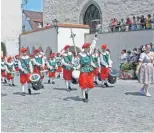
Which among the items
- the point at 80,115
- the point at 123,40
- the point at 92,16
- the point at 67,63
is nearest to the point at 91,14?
the point at 92,16

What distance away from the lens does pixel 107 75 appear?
14.3m

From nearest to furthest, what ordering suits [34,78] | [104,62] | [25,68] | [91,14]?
1. [25,68]
2. [34,78]
3. [104,62]
4. [91,14]

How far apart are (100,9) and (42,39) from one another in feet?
15.6

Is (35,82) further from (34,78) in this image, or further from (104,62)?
(104,62)

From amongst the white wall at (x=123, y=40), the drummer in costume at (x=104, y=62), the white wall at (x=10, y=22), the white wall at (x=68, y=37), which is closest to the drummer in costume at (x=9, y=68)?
the drummer in costume at (x=104, y=62)

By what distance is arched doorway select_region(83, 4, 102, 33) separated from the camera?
27.8 metres

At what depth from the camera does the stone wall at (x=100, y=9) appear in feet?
80.1

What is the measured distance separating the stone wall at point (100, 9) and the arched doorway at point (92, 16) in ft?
0.89

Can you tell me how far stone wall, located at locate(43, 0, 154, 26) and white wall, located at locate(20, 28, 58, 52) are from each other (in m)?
2.97

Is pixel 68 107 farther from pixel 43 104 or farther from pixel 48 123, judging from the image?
pixel 48 123

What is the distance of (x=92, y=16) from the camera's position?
28812 millimetres

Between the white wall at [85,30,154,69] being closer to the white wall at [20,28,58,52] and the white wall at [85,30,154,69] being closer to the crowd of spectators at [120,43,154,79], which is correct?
the crowd of spectators at [120,43,154,79]

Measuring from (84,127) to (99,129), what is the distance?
0.96 feet

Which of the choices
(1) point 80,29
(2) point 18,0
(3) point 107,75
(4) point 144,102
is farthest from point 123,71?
(2) point 18,0
